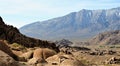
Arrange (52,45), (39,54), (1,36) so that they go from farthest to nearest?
1. (52,45)
2. (1,36)
3. (39,54)

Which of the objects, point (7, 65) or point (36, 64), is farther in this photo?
point (36, 64)

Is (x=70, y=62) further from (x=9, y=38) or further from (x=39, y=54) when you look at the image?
(x=9, y=38)

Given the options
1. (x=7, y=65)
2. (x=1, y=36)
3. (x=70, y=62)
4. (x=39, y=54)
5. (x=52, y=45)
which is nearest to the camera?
(x=7, y=65)

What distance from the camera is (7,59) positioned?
18953mm

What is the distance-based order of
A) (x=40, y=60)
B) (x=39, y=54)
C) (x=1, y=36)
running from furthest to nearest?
(x=1, y=36), (x=39, y=54), (x=40, y=60)

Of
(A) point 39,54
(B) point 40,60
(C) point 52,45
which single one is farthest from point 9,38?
(B) point 40,60

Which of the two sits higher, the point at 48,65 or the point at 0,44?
the point at 0,44

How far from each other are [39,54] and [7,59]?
70.1 ft

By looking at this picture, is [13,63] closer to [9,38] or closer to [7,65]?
[7,65]

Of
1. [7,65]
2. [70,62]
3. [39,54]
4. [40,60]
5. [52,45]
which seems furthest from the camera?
[52,45]

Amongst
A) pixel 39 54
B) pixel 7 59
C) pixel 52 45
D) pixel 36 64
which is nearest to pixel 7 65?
pixel 7 59

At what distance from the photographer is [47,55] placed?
40312 millimetres

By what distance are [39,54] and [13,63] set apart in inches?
827

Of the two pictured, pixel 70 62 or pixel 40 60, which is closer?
pixel 70 62
